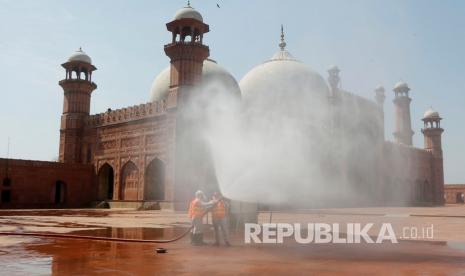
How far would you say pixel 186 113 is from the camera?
26.7 m

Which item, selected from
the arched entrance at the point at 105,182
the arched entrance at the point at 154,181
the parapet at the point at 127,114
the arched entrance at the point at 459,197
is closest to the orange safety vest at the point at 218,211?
the parapet at the point at 127,114

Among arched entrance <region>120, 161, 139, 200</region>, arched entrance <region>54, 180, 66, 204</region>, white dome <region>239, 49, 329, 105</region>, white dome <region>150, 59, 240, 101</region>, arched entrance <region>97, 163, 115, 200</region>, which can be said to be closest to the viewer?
arched entrance <region>120, 161, 139, 200</region>

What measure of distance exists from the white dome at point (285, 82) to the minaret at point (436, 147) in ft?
69.0

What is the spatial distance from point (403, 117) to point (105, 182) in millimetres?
36067

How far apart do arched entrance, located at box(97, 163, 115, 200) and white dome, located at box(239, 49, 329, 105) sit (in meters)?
13.4

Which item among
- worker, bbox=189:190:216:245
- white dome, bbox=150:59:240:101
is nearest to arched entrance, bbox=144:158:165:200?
white dome, bbox=150:59:240:101

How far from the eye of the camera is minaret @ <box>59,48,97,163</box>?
3497cm

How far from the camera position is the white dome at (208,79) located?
108 ft

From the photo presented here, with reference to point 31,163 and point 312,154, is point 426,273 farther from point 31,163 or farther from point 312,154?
point 31,163

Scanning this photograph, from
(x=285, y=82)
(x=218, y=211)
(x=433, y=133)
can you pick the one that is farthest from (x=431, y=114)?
(x=218, y=211)

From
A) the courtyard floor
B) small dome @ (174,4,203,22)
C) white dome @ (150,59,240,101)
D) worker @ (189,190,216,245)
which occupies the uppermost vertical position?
small dome @ (174,4,203,22)

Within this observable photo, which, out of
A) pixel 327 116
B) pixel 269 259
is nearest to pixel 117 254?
pixel 269 259

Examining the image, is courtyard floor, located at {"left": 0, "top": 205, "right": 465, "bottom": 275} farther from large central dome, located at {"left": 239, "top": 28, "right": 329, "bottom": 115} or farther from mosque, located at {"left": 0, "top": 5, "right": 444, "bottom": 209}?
large central dome, located at {"left": 239, "top": 28, "right": 329, "bottom": 115}

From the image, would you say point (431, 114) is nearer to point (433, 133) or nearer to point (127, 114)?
point (433, 133)
